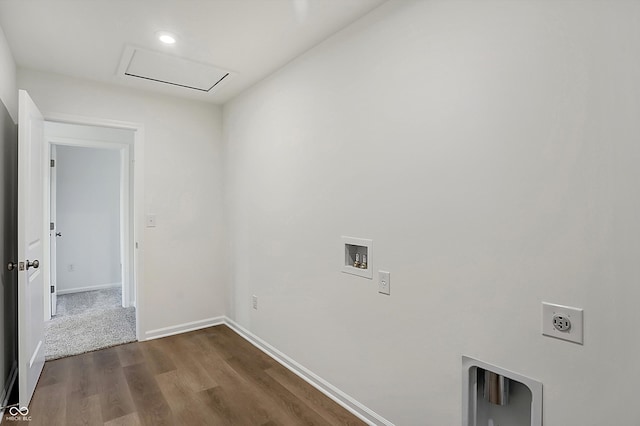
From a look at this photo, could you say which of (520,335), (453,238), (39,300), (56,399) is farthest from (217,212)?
(520,335)

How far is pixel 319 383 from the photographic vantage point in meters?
2.45

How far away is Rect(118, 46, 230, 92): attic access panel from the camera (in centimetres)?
262

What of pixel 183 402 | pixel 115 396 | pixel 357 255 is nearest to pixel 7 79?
pixel 115 396

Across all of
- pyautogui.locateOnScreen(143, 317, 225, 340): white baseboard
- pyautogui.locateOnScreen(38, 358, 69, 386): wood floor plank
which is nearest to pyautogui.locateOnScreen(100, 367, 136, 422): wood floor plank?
pyautogui.locateOnScreen(38, 358, 69, 386): wood floor plank

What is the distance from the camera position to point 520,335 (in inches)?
54.7

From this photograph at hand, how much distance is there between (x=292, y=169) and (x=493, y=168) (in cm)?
157

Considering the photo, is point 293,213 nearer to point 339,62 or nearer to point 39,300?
point 339,62

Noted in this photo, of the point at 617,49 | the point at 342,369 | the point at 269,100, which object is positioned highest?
the point at 269,100

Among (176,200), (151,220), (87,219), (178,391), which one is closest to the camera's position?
(178,391)

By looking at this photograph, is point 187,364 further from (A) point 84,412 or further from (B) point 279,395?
(B) point 279,395

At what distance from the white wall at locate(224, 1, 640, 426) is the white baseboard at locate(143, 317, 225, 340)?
4.66ft

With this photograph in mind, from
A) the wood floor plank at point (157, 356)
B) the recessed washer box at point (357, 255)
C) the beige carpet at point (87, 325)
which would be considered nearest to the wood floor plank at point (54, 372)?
the beige carpet at point (87, 325)

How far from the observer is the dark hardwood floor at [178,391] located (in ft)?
7.00

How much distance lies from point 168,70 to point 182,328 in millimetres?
2492
